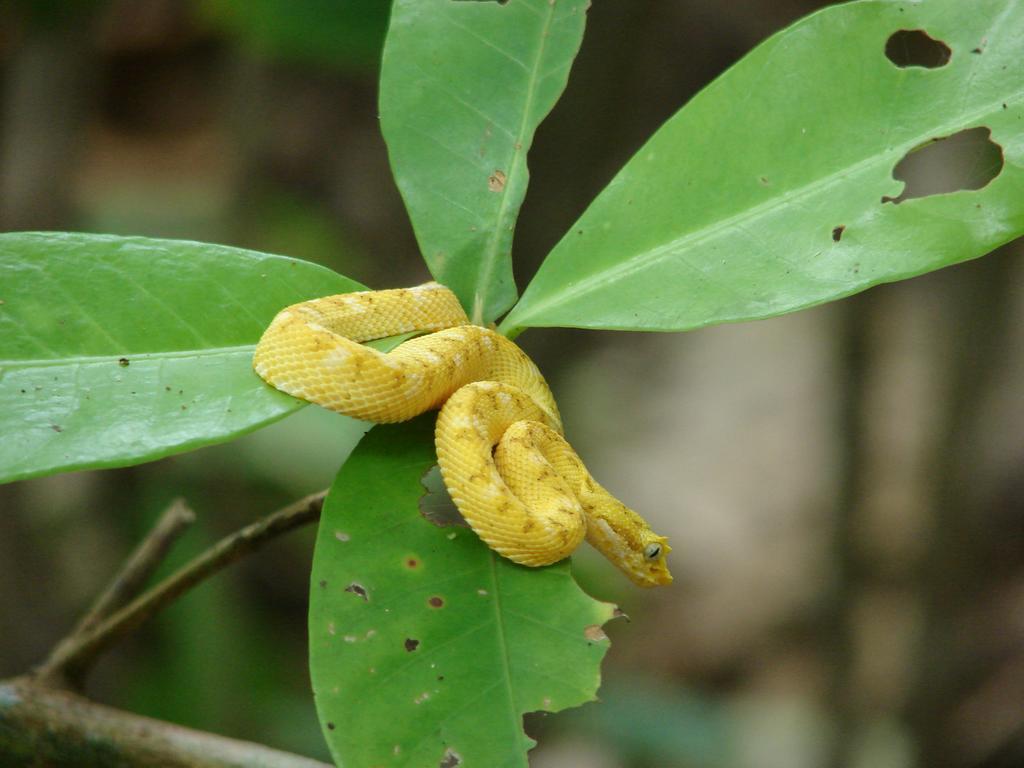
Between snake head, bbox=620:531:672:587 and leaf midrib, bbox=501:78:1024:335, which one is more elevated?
leaf midrib, bbox=501:78:1024:335

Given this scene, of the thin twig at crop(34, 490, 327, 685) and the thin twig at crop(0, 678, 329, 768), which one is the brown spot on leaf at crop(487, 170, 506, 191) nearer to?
the thin twig at crop(34, 490, 327, 685)

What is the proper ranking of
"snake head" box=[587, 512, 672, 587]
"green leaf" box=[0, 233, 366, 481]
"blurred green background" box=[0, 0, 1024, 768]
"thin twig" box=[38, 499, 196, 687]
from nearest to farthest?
"green leaf" box=[0, 233, 366, 481] → "thin twig" box=[38, 499, 196, 687] → "snake head" box=[587, 512, 672, 587] → "blurred green background" box=[0, 0, 1024, 768]

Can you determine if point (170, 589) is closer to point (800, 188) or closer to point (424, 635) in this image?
point (424, 635)

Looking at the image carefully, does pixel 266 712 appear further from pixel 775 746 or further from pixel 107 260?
pixel 107 260

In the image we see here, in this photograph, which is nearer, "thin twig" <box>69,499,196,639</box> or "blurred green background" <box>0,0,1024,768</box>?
"thin twig" <box>69,499,196,639</box>

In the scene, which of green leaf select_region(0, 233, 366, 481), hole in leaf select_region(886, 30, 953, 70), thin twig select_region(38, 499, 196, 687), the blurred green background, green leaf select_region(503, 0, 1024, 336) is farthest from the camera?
the blurred green background

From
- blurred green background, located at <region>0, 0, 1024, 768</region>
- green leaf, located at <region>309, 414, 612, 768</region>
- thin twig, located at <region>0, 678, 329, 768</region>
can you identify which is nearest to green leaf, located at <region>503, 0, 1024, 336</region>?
green leaf, located at <region>309, 414, 612, 768</region>

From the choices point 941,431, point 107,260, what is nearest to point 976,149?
point 107,260
